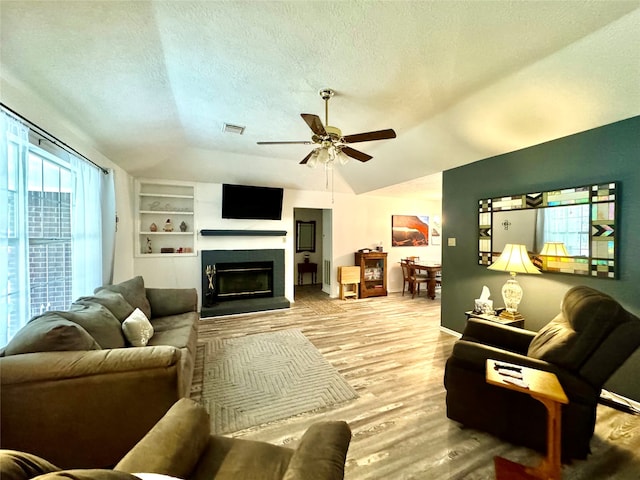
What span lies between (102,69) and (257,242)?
12.4 ft

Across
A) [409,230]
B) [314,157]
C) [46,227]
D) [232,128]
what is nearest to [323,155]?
[314,157]

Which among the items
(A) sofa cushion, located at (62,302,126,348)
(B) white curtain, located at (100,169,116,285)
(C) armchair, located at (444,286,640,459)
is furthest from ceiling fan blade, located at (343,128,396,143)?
(B) white curtain, located at (100,169,116,285)

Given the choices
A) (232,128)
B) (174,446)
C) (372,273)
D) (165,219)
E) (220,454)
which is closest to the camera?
(174,446)

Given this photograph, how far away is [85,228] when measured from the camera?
2.61m

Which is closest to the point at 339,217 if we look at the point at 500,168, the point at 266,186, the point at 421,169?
the point at 266,186

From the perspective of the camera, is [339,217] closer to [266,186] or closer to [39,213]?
[266,186]

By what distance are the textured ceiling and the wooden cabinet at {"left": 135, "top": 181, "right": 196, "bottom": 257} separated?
5.16ft

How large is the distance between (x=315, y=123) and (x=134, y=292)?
8.80ft

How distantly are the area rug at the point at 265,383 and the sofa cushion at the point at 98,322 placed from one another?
919 mm

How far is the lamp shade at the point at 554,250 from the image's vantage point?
263cm

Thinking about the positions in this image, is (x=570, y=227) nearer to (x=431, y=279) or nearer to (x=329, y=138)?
(x=329, y=138)

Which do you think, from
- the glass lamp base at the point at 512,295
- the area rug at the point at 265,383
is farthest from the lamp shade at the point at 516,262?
the area rug at the point at 265,383

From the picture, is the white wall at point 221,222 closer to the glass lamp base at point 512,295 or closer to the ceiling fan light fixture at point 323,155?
the ceiling fan light fixture at point 323,155

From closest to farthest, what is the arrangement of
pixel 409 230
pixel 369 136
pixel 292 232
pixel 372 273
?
pixel 369 136
pixel 292 232
pixel 372 273
pixel 409 230
